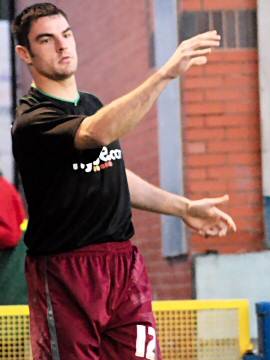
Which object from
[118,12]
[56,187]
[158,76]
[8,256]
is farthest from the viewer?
[118,12]

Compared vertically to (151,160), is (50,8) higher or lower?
higher

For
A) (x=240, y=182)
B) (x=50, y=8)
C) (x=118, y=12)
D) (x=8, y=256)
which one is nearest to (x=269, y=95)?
(x=240, y=182)

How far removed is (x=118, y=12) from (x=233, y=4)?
0.66 metres

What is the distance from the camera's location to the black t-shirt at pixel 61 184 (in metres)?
3.62

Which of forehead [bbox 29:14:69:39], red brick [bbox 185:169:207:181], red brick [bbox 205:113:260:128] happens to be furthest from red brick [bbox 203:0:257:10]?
forehead [bbox 29:14:69:39]

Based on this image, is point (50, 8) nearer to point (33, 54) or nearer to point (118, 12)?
point (33, 54)

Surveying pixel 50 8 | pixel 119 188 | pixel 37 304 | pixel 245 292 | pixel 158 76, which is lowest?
pixel 245 292

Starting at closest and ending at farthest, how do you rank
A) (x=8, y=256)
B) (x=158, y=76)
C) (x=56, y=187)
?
(x=158, y=76) → (x=56, y=187) → (x=8, y=256)

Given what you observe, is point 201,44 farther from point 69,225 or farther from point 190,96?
point 190,96

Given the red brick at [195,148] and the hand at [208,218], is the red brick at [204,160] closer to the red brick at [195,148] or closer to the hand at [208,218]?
the red brick at [195,148]

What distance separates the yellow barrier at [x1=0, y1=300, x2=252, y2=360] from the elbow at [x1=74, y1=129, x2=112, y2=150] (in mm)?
1721

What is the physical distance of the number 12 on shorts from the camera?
3762 mm

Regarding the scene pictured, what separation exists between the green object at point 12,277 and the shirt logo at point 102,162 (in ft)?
6.52

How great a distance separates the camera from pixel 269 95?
19.4 feet
